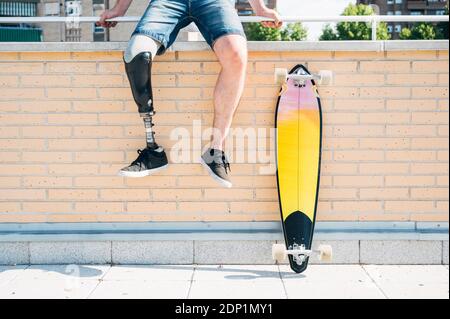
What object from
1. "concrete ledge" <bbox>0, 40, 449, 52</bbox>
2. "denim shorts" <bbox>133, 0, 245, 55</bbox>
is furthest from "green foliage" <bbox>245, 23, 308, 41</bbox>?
"denim shorts" <bbox>133, 0, 245, 55</bbox>

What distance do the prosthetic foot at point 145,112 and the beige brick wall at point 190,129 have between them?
0.16 meters

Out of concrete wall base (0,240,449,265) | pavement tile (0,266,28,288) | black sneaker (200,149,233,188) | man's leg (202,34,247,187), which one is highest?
man's leg (202,34,247,187)

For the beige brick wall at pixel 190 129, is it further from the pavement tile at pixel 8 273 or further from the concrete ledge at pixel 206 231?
the pavement tile at pixel 8 273

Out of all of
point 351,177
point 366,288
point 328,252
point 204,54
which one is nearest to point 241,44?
point 204,54

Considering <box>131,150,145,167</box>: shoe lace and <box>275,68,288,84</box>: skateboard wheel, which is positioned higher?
<box>275,68,288,84</box>: skateboard wheel

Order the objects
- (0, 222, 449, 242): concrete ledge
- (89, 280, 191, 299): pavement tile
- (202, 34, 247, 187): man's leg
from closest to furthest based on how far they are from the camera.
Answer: (89, 280, 191, 299): pavement tile, (202, 34, 247, 187): man's leg, (0, 222, 449, 242): concrete ledge

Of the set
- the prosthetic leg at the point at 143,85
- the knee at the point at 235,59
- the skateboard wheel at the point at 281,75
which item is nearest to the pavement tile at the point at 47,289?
the prosthetic leg at the point at 143,85

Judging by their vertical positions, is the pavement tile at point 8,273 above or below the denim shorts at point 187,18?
below

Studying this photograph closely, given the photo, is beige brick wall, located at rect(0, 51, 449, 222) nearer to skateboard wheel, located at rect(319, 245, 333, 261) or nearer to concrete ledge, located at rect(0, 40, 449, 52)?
concrete ledge, located at rect(0, 40, 449, 52)

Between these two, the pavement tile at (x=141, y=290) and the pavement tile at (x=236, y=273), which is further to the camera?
the pavement tile at (x=236, y=273)

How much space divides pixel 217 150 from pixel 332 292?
120 centimetres

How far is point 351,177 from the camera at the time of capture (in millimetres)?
3699

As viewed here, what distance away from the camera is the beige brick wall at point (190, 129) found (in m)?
3.63

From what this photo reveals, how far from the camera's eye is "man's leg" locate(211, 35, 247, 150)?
3.34 meters
